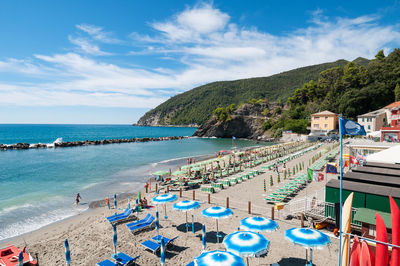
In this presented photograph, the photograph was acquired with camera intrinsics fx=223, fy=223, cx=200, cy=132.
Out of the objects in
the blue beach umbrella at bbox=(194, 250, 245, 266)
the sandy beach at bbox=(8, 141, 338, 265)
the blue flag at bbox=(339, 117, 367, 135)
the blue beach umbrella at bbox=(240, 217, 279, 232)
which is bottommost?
the sandy beach at bbox=(8, 141, 338, 265)

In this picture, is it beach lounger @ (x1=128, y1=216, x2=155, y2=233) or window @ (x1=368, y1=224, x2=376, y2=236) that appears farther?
beach lounger @ (x1=128, y1=216, x2=155, y2=233)

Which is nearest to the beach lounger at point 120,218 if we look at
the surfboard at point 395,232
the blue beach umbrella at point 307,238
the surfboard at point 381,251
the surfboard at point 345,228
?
the blue beach umbrella at point 307,238

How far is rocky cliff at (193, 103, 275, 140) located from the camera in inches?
4137

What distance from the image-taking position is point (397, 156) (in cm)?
1889

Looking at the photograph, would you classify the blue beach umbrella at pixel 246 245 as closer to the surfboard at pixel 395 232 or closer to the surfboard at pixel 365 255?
the surfboard at pixel 365 255

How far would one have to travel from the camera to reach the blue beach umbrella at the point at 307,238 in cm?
784

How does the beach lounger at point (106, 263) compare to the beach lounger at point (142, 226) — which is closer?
the beach lounger at point (106, 263)

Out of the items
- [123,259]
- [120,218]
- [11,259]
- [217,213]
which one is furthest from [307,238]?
[11,259]

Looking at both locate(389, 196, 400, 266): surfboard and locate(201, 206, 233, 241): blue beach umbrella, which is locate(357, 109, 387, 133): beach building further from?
locate(389, 196, 400, 266): surfboard

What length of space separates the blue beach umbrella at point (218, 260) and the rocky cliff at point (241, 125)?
304 feet

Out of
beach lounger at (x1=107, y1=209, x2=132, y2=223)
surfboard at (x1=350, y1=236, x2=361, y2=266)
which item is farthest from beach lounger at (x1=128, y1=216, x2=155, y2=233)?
surfboard at (x1=350, y1=236, x2=361, y2=266)

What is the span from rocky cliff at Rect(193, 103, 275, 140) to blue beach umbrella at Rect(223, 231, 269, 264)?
9164 cm

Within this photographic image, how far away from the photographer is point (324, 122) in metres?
70.1

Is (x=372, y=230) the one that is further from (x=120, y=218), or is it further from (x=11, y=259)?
(x=11, y=259)
